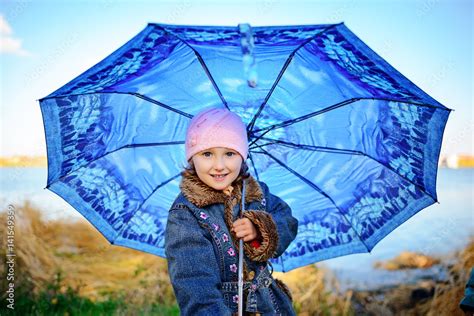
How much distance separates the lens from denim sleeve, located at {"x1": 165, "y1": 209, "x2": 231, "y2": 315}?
7.20 ft

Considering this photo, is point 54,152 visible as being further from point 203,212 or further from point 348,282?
point 348,282

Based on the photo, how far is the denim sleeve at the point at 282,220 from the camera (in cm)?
260

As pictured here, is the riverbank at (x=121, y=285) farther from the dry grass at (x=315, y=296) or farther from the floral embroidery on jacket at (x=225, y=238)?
the floral embroidery on jacket at (x=225, y=238)

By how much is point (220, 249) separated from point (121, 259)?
12.0 ft

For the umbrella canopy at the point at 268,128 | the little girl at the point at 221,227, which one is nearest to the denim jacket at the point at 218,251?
the little girl at the point at 221,227

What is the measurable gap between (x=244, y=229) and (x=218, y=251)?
13 centimetres

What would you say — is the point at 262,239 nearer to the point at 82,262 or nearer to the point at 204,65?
the point at 204,65

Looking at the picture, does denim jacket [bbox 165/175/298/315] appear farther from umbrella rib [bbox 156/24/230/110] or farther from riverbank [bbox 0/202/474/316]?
riverbank [bbox 0/202/474/316]

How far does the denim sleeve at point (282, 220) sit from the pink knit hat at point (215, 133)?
0.30m

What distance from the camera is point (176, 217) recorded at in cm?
237

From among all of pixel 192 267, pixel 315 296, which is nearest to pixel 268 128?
pixel 192 267

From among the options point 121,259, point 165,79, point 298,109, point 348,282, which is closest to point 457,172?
point 348,282

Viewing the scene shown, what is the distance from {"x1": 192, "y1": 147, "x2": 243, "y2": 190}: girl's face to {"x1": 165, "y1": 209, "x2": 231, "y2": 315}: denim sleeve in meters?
0.16

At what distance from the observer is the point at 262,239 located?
2486 mm
